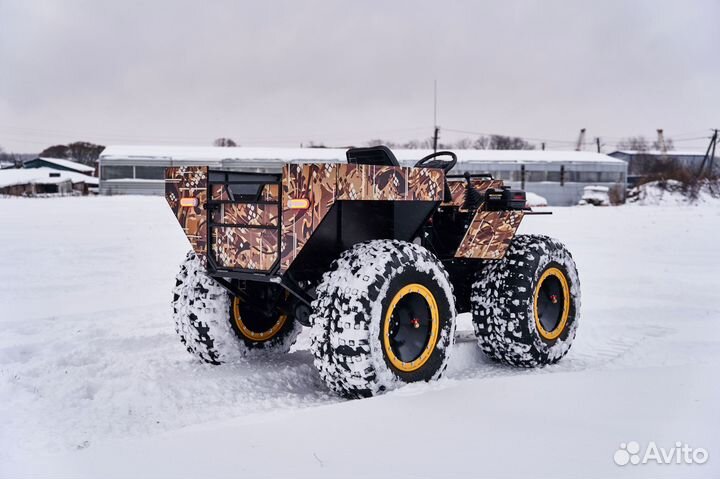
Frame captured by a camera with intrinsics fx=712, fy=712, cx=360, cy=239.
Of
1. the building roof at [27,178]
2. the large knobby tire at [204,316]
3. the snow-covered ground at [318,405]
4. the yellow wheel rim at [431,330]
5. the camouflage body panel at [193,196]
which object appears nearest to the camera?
the snow-covered ground at [318,405]

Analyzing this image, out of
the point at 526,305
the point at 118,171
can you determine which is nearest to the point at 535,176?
the point at 118,171

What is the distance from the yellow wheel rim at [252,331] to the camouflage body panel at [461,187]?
5.29ft

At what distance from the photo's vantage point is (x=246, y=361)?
17.6 feet

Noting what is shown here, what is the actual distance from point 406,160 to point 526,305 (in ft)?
74.3

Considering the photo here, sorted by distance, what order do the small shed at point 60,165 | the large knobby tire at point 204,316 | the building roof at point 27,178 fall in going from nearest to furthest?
the large knobby tire at point 204,316 < the building roof at point 27,178 < the small shed at point 60,165

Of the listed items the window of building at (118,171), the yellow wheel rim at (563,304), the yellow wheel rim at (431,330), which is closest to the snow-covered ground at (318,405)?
the yellow wheel rim at (431,330)

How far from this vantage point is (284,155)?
3275 cm

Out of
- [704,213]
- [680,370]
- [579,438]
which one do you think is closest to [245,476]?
[579,438]

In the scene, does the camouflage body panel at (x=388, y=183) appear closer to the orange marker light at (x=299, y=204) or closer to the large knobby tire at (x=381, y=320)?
the orange marker light at (x=299, y=204)

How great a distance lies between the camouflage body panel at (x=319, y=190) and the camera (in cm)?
405

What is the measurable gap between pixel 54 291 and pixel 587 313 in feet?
19.7

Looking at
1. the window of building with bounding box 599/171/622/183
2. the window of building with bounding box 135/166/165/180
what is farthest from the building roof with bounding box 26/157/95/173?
the window of building with bounding box 599/171/622/183

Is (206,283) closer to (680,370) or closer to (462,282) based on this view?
(462,282)

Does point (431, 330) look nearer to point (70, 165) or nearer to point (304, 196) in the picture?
point (304, 196)
